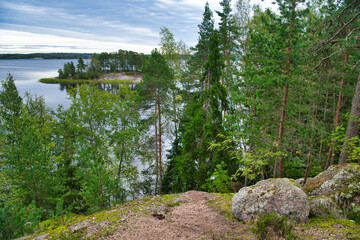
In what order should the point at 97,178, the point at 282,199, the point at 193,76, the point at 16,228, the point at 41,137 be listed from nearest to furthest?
1. the point at 282,199
2. the point at 16,228
3. the point at 97,178
4. the point at 41,137
5. the point at 193,76

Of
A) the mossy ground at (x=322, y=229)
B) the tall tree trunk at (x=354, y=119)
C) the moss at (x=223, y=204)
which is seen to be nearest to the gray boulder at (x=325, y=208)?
the mossy ground at (x=322, y=229)

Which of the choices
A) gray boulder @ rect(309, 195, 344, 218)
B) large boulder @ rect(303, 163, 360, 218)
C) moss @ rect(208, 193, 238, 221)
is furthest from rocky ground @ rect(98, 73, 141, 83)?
gray boulder @ rect(309, 195, 344, 218)

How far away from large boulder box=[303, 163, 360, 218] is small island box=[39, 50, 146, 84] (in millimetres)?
84115

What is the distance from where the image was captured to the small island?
288ft

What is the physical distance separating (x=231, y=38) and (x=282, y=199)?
1685cm

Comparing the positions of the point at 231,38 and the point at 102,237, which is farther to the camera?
the point at 231,38

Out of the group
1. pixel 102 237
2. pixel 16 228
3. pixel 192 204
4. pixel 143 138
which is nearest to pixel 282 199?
pixel 192 204

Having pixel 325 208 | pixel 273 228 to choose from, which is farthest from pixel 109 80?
pixel 273 228

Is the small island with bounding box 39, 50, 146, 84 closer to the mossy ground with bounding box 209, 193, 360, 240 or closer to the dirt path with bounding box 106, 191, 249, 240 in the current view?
the dirt path with bounding box 106, 191, 249, 240

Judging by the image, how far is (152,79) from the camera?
51.8 ft

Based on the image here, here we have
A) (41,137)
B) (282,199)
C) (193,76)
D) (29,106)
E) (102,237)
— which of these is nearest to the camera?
(102,237)

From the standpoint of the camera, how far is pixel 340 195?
6.56 meters

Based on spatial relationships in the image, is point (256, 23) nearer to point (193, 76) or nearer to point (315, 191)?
point (193, 76)

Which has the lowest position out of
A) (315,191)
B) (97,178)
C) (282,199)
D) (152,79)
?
(97,178)
